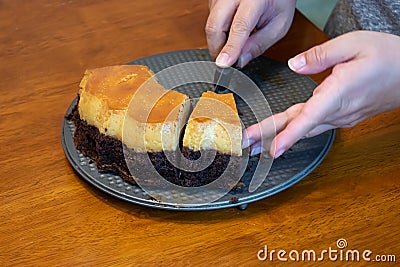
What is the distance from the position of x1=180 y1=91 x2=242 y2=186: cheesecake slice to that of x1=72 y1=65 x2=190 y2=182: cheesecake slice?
23 mm

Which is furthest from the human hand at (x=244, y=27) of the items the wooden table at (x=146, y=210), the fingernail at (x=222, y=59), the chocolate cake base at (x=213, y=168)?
the chocolate cake base at (x=213, y=168)

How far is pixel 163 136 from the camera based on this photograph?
0.88 meters

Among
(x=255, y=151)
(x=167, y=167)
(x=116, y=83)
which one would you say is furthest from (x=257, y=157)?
(x=116, y=83)

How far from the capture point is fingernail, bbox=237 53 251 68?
3.78ft

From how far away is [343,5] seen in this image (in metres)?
1.33

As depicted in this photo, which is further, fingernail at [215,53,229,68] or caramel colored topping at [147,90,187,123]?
fingernail at [215,53,229,68]

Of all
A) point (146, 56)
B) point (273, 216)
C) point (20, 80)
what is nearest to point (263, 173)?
point (273, 216)

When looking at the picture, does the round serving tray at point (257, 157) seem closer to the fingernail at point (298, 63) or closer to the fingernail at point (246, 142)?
A: the fingernail at point (246, 142)

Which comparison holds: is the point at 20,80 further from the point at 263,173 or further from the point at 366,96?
the point at 366,96

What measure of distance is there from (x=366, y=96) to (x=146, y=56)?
534 mm

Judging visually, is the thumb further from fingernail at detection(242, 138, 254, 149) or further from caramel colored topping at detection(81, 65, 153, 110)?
caramel colored topping at detection(81, 65, 153, 110)

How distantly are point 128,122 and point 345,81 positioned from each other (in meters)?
0.35

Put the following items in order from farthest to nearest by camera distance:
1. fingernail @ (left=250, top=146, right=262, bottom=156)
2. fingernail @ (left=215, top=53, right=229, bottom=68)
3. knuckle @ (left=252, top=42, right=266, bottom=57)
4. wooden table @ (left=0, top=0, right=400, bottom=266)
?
1. knuckle @ (left=252, top=42, right=266, bottom=57)
2. fingernail @ (left=215, top=53, right=229, bottom=68)
3. fingernail @ (left=250, top=146, right=262, bottom=156)
4. wooden table @ (left=0, top=0, right=400, bottom=266)

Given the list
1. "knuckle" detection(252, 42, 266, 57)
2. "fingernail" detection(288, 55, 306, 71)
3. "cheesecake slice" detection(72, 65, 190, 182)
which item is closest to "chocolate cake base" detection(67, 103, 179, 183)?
"cheesecake slice" detection(72, 65, 190, 182)
